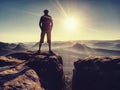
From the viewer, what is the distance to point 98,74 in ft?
53.3

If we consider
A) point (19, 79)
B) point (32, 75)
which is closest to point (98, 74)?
point (32, 75)

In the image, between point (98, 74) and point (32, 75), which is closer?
point (32, 75)

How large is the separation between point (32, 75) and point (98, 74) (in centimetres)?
565

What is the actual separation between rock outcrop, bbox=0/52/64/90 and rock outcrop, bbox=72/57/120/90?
1921 mm

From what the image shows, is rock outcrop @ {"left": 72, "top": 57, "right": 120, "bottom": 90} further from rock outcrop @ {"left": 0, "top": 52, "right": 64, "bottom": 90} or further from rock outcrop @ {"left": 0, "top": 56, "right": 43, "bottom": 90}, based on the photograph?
rock outcrop @ {"left": 0, "top": 56, "right": 43, "bottom": 90}

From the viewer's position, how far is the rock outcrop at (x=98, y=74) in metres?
15.4

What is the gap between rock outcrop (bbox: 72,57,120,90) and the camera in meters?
15.4

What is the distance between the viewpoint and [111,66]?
16000 millimetres

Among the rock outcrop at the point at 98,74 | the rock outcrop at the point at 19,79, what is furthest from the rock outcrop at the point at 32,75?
the rock outcrop at the point at 98,74

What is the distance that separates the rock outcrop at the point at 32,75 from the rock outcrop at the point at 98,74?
192 centimetres

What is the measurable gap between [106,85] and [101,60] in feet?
7.64

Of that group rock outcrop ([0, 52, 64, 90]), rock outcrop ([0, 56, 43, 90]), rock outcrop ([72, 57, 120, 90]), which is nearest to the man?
rock outcrop ([0, 52, 64, 90])

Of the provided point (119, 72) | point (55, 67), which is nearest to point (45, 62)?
point (55, 67)

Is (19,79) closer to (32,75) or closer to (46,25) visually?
(32,75)
